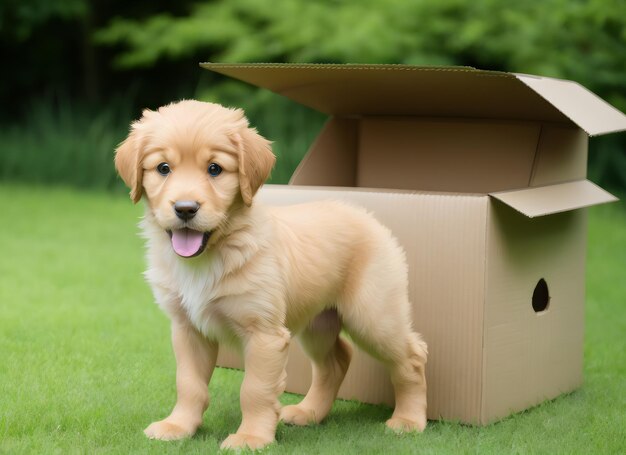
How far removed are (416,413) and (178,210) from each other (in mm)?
1111

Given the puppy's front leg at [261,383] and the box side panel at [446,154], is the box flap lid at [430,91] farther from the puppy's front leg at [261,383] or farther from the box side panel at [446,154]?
the puppy's front leg at [261,383]

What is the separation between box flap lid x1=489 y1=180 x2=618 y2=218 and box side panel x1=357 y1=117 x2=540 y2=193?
0.86ft

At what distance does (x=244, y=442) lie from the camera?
8.87 feet

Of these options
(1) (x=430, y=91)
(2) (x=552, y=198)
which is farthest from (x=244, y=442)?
(1) (x=430, y=91)

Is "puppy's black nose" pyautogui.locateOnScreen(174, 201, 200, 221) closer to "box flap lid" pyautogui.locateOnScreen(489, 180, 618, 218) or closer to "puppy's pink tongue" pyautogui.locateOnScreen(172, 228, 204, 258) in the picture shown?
"puppy's pink tongue" pyautogui.locateOnScreen(172, 228, 204, 258)

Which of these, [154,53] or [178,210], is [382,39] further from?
[178,210]

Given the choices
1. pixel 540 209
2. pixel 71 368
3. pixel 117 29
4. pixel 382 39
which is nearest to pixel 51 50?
pixel 117 29

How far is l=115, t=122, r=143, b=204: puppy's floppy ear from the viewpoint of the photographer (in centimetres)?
269

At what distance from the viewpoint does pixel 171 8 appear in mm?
13398

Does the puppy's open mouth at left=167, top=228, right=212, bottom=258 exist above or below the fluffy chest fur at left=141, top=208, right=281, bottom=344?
above

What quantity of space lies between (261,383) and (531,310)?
1175mm

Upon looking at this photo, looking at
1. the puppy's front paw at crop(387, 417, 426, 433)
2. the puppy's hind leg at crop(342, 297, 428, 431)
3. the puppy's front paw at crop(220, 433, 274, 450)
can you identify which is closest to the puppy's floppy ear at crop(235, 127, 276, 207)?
the puppy's hind leg at crop(342, 297, 428, 431)

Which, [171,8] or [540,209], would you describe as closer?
[540,209]

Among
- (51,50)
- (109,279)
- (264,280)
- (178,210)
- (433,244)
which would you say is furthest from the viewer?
(51,50)
